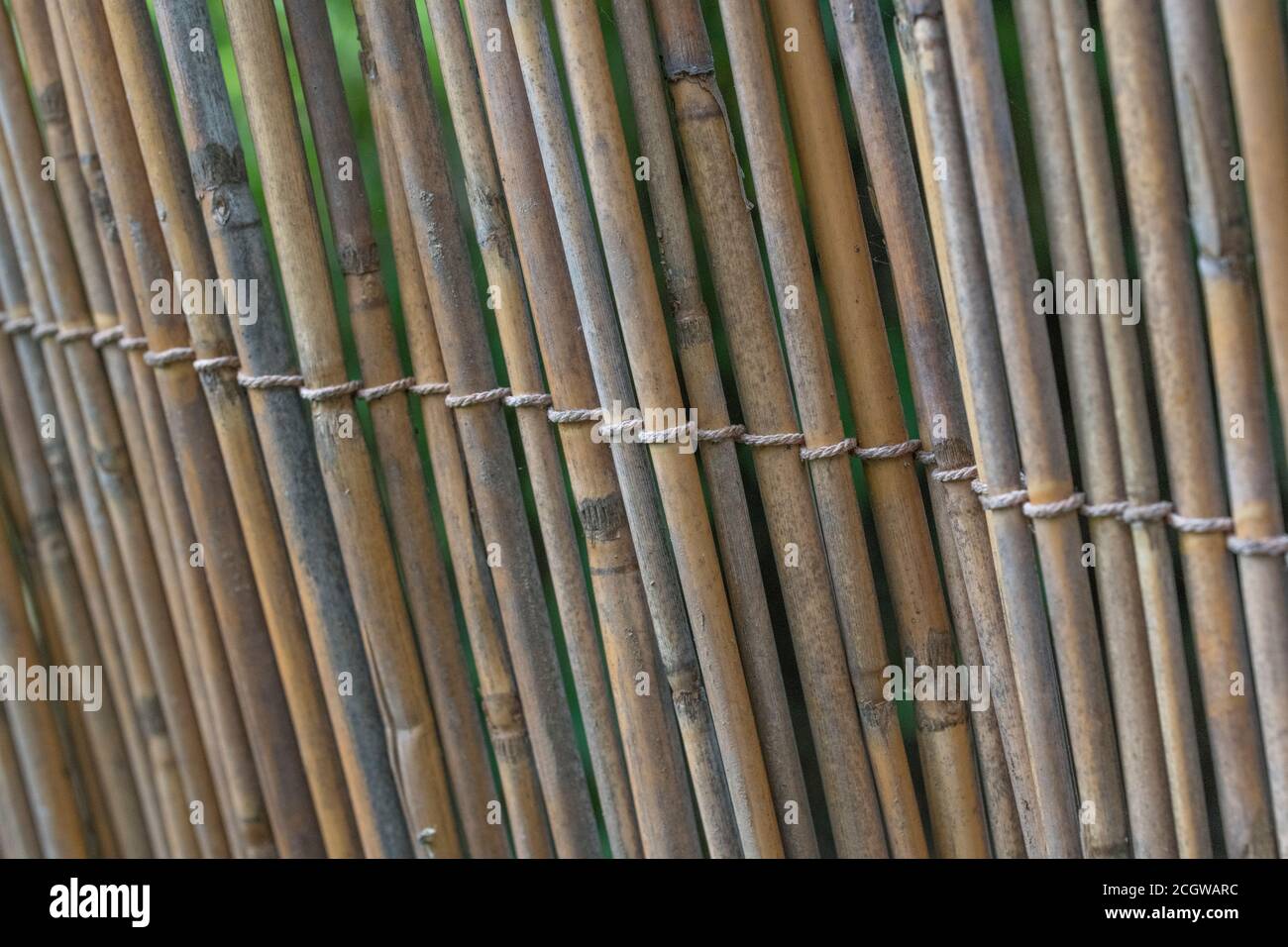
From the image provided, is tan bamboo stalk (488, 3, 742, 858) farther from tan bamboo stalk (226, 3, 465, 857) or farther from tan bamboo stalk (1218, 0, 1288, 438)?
tan bamboo stalk (1218, 0, 1288, 438)

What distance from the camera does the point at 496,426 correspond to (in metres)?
1.04

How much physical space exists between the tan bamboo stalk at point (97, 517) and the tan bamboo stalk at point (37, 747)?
10 cm

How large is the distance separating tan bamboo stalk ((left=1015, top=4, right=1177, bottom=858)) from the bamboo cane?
0.59m

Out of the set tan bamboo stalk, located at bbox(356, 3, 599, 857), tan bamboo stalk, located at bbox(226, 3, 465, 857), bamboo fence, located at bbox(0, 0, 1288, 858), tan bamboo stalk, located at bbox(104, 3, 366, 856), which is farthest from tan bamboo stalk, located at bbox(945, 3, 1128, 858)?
tan bamboo stalk, located at bbox(104, 3, 366, 856)

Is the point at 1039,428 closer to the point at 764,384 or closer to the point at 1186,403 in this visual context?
the point at 1186,403

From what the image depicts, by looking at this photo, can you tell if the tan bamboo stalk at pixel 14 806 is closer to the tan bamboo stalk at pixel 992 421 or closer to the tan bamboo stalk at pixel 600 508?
the tan bamboo stalk at pixel 600 508

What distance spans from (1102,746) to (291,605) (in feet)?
2.50

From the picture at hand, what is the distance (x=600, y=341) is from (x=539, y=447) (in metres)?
0.12

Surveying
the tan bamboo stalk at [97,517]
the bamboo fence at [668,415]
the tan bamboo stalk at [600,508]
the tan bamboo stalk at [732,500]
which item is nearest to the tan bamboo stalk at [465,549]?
the bamboo fence at [668,415]

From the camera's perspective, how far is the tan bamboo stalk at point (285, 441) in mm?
1040

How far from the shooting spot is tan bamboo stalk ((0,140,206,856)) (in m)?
1.22

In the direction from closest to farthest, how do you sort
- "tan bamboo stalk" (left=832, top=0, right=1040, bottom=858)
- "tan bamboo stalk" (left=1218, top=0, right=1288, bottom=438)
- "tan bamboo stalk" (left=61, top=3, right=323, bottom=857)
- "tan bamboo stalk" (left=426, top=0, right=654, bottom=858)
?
"tan bamboo stalk" (left=1218, top=0, right=1288, bottom=438)
"tan bamboo stalk" (left=832, top=0, right=1040, bottom=858)
"tan bamboo stalk" (left=426, top=0, right=654, bottom=858)
"tan bamboo stalk" (left=61, top=3, right=323, bottom=857)

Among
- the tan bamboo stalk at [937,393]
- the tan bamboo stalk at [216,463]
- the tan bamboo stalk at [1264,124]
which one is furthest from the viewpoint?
the tan bamboo stalk at [216,463]
